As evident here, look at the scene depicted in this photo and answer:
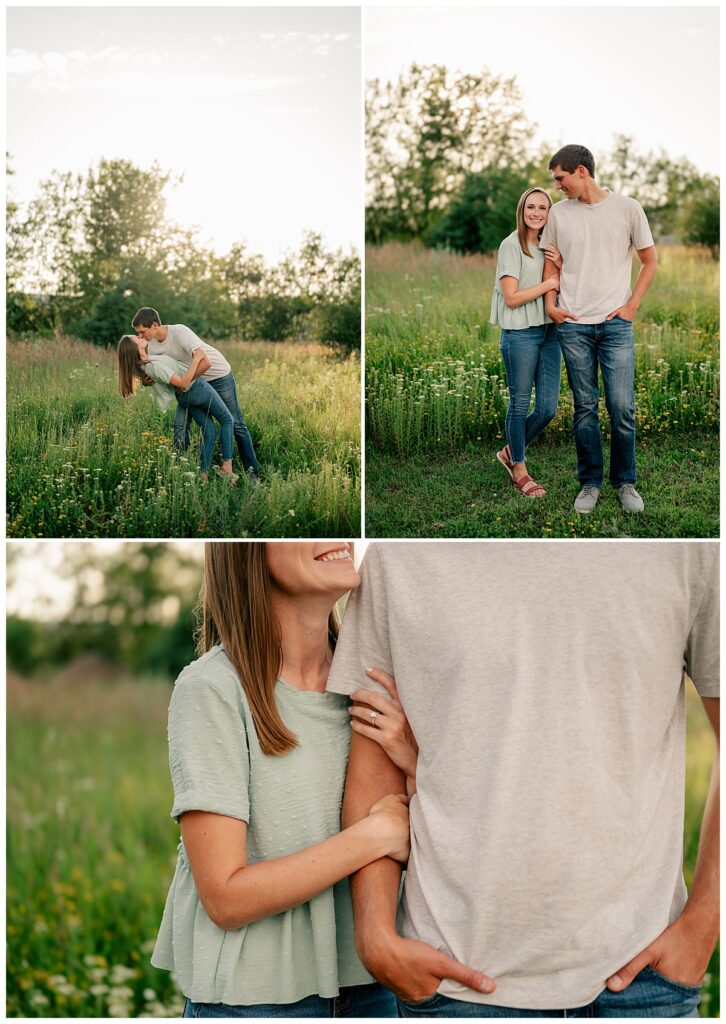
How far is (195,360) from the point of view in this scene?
3.05 m

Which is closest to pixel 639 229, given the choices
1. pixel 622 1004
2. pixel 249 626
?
pixel 249 626

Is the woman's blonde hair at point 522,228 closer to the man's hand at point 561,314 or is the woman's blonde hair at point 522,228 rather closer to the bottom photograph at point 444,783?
the man's hand at point 561,314

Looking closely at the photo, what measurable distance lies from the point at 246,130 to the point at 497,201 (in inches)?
28.1

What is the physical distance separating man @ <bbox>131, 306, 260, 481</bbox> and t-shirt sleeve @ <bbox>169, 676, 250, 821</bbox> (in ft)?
3.07

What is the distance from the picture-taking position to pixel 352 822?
2.34 meters

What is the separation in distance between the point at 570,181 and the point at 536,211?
0.40ft

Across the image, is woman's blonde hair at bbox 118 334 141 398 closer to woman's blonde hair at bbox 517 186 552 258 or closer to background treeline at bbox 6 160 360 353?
background treeline at bbox 6 160 360 353

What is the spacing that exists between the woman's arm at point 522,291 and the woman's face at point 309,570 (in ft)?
3.17

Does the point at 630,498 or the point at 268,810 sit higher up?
the point at 630,498

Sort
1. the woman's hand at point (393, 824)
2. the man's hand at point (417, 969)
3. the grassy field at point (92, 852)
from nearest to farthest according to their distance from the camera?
the man's hand at point (417, 969) < the woman's hand at point (393, 824) < the grassy field at point (92, 852)

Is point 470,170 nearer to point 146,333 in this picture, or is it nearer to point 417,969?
point 146,333

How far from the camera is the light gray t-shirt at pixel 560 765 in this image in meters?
2.19

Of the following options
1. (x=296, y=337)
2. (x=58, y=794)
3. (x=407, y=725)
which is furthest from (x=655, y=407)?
(x=58, y=794)

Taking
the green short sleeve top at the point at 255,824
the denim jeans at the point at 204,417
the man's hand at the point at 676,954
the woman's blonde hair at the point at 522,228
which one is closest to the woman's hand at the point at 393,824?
the green short sleeve top at the point at 255,824
